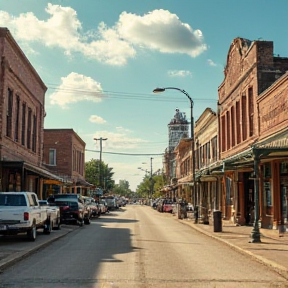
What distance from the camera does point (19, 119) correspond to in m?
32.7

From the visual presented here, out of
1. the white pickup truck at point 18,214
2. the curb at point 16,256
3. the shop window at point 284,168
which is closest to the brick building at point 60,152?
the shop window at point 284,168

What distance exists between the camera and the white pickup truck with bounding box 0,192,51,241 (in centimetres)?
1680

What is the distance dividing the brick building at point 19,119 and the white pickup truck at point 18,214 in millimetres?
6365

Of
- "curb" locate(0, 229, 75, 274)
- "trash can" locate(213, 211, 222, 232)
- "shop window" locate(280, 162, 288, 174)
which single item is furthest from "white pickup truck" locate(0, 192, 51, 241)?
"shop window" locate(280, 162, 288, 174)

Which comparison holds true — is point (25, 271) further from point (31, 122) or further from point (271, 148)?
point (31, 122)

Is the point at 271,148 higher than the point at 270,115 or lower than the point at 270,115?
lower

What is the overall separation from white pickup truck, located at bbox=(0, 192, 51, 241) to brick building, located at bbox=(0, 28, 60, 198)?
637 centimetres

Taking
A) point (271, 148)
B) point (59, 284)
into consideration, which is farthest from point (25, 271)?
point (271, 148)

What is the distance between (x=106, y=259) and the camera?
12.8m

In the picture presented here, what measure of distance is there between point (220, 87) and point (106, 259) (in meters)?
24.2

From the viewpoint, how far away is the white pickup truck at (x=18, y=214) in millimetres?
16797

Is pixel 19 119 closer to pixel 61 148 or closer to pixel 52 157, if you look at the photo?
pixel 61 148

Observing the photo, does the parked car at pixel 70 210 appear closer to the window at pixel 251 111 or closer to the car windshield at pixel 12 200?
the car windshield at pixel 12 200

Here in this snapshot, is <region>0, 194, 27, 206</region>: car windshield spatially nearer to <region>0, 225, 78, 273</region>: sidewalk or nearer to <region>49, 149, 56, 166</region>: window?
<region>0, 225, 78, 273</region>: sidewalk
